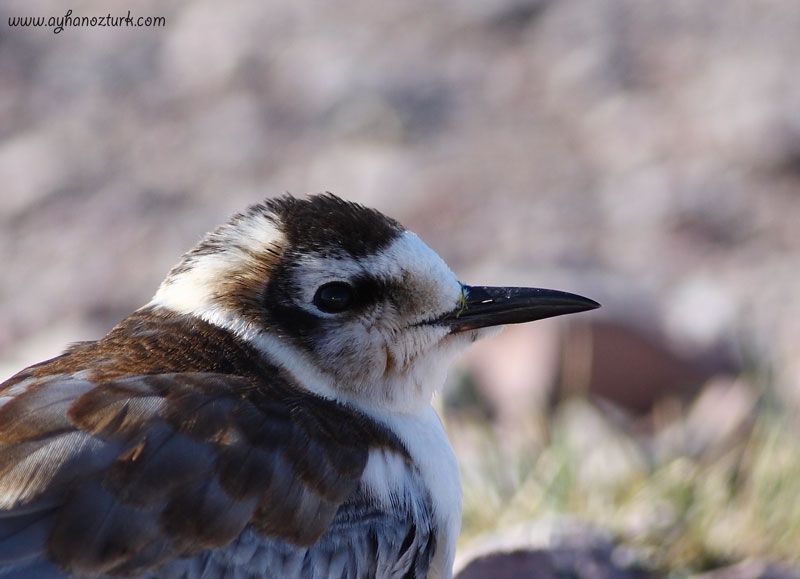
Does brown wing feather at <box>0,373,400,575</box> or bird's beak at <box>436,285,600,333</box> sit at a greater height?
bird's beak at <box>436,285,600,333</box>

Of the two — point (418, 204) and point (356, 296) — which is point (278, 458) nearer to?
point (356, 296)

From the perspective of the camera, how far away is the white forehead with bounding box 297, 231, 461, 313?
16.4 ft

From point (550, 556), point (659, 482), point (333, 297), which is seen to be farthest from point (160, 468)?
point (659, 482)

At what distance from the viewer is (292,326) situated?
5012 millimetres

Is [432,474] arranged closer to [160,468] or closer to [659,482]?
[160,468]

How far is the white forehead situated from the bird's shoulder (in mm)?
423

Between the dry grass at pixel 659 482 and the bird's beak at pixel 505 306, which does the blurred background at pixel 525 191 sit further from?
the bird's beak at pixel 505 306

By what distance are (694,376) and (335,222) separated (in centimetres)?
459

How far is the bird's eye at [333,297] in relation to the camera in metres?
5.02

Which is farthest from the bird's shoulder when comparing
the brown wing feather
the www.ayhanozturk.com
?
the www.ayhanozturk.com

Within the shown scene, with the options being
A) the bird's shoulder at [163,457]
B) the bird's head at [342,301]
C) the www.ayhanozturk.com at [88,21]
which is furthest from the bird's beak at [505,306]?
the www.ayhanozturk.com at [88,21]

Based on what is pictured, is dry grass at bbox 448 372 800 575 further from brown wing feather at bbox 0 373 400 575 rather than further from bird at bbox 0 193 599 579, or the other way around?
brown wing feather at bbox 0 373 400 575

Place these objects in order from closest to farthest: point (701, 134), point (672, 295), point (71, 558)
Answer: point (71, 558) → point (672, 295) → point (701, 134)

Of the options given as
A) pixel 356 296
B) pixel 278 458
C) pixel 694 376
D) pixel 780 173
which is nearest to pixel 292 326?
pixel 356 296
